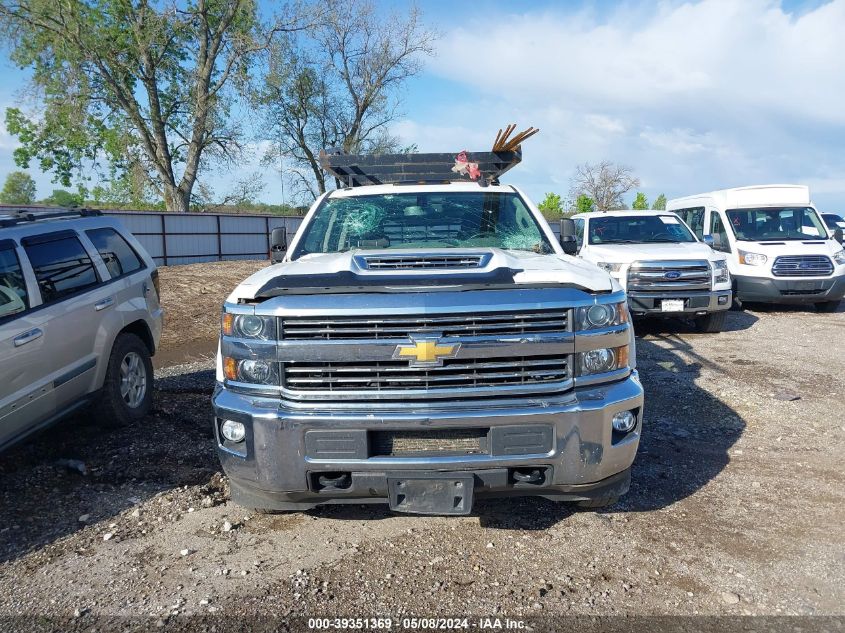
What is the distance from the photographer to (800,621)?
270cm

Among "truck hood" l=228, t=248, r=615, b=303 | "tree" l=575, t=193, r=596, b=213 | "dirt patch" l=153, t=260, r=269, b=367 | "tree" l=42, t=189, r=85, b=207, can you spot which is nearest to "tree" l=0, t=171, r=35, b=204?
"tree" l=42, t=189, r=85, b=207

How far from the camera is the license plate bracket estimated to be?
295cm

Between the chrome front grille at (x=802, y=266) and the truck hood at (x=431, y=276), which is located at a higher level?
the truck hood at (x=431, y=276)

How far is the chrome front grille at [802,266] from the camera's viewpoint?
37.5 ft

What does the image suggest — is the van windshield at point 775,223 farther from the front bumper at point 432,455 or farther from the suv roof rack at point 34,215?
the suv roof rack at point 34,215

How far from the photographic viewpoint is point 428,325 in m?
3.01

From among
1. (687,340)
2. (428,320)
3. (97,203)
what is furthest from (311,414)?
(97,203)

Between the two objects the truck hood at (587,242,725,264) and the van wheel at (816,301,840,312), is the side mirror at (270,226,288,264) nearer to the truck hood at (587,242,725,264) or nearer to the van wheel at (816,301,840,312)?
the truck hood at (587,242,725,264)

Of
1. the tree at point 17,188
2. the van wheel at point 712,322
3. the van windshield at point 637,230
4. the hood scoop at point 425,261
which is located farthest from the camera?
the tree at point 17,188

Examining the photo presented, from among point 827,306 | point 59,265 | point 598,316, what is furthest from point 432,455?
point 827,306

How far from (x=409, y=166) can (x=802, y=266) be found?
8796 mm

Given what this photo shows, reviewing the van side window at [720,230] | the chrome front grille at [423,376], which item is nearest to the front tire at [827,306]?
the van side window at [720,230]

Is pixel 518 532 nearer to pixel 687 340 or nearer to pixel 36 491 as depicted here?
pixel 36 491

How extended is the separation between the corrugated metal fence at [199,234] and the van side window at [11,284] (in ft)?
54.6
